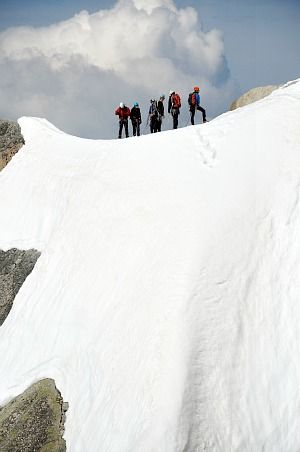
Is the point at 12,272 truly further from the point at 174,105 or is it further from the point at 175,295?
the point at 174,105

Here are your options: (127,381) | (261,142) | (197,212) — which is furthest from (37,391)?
(261,142)

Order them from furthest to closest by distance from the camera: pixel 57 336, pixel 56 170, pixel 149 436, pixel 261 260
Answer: pixel 56 170
pixel 57 336
pixel 261 260
pixel 149 436

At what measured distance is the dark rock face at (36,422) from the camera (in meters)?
11.0

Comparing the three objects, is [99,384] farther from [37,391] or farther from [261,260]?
[261,260]

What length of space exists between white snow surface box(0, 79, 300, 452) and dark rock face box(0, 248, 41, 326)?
0.37 m

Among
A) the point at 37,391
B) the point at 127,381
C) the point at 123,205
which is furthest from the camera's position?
the point at 123,205

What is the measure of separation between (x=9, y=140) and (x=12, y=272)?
7945 mm

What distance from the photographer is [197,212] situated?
12492 millimetres

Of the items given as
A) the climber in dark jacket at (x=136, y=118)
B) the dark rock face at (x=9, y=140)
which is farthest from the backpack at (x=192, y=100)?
the dark rock face at (x=9, y=140)

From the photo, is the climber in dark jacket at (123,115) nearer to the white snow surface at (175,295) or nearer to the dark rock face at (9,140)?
the dark rock face at (9,140)

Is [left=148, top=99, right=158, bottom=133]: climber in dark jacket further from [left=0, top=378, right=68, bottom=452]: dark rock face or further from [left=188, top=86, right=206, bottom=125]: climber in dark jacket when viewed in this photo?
[left=0, top=378, right=68, bottom=452]: dark rock face

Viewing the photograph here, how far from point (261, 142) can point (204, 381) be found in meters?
6.82

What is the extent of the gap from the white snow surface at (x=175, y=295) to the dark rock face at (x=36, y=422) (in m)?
0.28

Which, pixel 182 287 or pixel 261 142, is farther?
pixel 261 142
